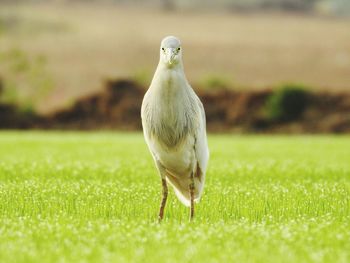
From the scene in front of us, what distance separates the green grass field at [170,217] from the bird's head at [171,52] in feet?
7.82

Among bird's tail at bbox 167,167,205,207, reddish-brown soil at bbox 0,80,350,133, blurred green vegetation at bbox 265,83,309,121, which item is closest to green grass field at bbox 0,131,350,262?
bird's tail at bbox 167,167,205,207

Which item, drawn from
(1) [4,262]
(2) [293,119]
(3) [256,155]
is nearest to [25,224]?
(1) [4,262]

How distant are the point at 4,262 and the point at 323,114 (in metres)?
51.1

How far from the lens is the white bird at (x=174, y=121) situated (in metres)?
10.6

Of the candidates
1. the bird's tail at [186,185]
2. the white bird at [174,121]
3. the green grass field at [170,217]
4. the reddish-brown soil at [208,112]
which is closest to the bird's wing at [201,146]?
the white bird at [174,121]

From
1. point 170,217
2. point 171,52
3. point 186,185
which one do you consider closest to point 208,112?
point 186,185

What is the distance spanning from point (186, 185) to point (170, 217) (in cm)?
61

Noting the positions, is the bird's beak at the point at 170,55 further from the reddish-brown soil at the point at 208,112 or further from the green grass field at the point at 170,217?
the reddish-brown soil at the point at 208,112

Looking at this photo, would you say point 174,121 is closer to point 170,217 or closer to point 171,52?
point 171,52

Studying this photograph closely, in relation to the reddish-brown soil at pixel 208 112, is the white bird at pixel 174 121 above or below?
above

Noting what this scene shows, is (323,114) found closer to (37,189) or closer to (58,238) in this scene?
(37,189)

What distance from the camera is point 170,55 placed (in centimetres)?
1041

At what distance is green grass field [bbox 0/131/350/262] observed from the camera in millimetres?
8156

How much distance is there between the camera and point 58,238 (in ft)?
29.4
